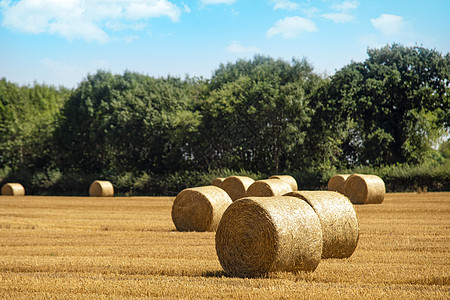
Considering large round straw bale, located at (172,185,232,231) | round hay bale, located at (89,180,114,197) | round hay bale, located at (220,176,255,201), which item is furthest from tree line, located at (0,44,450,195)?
large round straw bale, located at (172,185,232,231)

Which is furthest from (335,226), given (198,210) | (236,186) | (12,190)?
(12,190)

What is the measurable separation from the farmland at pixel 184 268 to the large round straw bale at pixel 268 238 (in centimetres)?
21

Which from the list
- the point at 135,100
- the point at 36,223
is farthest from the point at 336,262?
the point at 135,100

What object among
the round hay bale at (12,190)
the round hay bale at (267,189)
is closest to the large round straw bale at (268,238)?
the round hay bale at (267,189)

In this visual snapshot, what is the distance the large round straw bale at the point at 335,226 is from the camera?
31.3 ft

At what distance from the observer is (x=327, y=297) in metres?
6.54

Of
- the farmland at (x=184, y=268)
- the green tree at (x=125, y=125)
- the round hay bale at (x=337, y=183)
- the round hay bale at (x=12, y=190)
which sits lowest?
the round hay bale at (x=12, y=190)

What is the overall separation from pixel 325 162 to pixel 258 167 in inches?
226

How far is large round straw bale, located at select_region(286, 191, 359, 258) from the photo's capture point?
9547 millimetres

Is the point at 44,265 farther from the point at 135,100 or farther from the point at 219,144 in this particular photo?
the point at 135,100

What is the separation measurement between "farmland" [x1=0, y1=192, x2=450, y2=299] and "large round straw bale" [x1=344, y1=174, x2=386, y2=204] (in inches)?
359

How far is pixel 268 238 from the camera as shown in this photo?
26.1 ft

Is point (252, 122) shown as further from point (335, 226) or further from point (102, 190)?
point (335, 226)

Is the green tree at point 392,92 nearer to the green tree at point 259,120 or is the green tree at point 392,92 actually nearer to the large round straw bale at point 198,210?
the green tree at point 259,120
